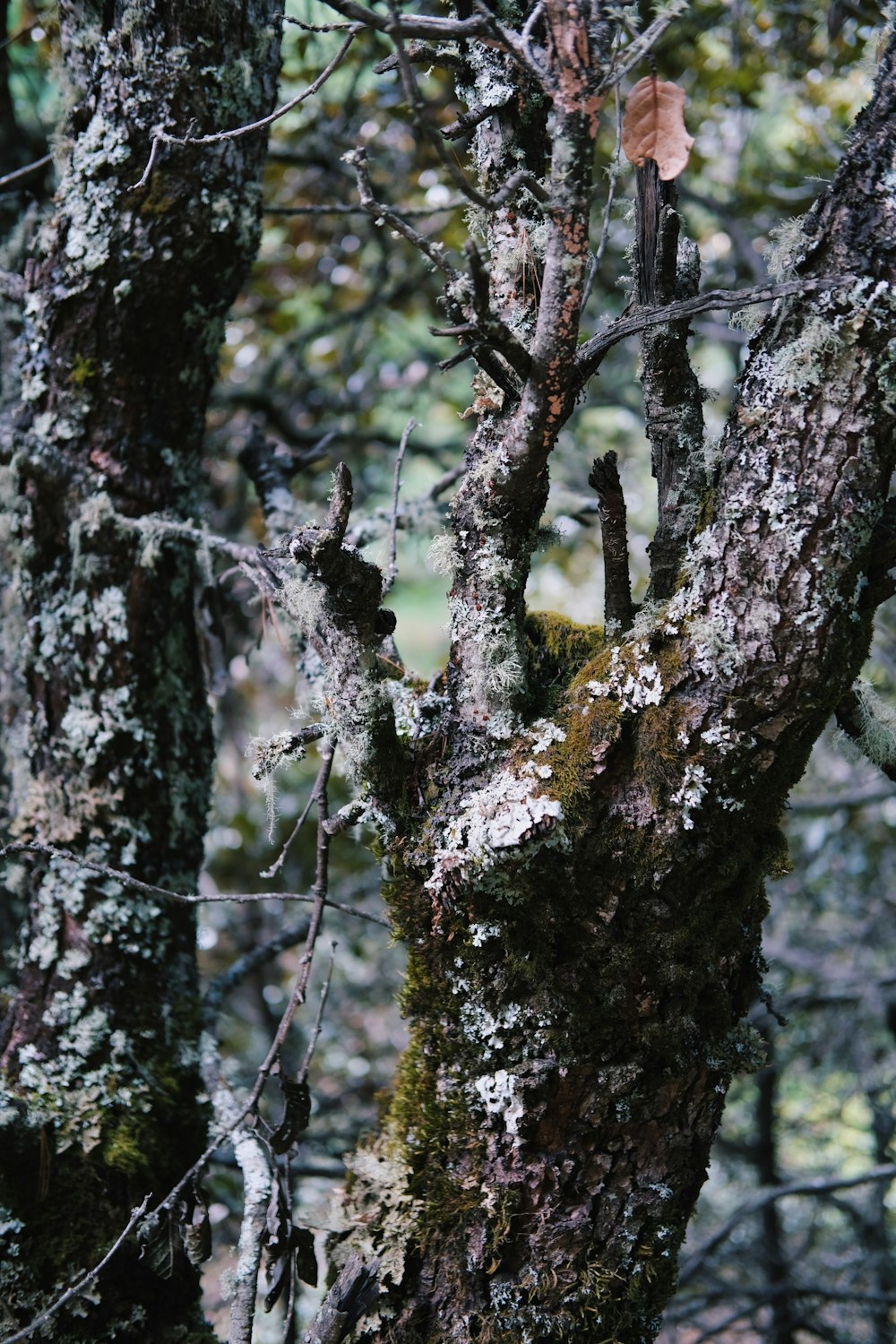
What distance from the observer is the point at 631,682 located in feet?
3.91

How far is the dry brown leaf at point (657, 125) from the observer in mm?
1062

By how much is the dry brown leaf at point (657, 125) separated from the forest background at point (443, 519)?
1090 millimetres

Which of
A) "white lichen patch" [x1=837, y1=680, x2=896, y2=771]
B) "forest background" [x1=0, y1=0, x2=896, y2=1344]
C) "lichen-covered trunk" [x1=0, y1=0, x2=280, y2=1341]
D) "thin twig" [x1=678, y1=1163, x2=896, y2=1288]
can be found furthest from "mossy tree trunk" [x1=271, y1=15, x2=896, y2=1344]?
"thin twig" [x1=678, y1=1163, x2=896, y2=1288]

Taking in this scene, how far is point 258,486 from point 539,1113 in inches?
56.3

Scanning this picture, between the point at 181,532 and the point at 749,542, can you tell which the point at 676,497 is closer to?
the point at 749,542

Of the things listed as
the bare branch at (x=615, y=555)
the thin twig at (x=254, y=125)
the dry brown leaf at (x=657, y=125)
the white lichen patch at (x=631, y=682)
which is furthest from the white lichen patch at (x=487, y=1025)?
the thin twig at (x=254, y=125)

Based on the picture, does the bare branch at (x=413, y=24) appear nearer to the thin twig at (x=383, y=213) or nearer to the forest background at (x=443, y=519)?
the thin twig at (x=383, y=213)

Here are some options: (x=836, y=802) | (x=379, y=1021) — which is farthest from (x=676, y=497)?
(x=379, y=1021)

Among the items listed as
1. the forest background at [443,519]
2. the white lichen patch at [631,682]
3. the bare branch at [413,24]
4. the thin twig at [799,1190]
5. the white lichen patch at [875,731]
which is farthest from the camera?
the forest background at [443,519]

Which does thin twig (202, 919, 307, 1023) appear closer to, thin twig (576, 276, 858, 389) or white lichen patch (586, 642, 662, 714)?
white lichen patch (586, 642, 662, 714)

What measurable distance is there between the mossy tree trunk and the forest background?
2.80ft

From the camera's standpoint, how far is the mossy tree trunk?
1.08 m

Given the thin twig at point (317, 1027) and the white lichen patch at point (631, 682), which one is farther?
the thin twig at point (317, 1027)

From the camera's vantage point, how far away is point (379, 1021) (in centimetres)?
506
